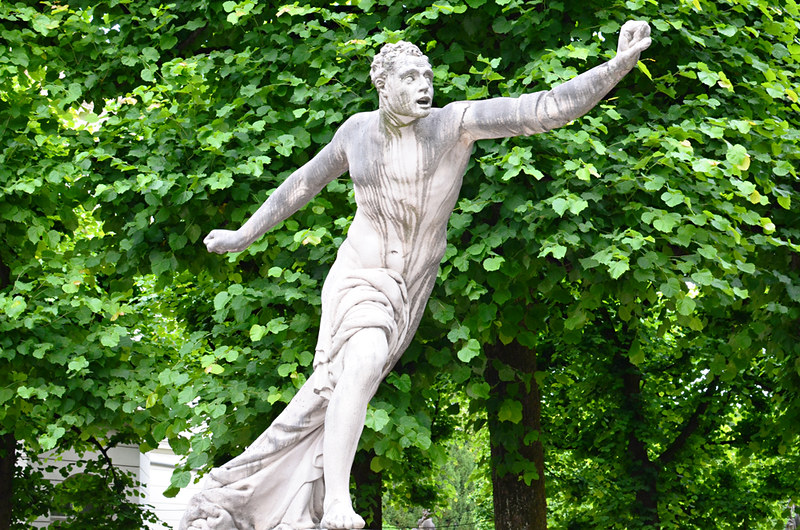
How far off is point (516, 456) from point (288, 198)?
4.46 m

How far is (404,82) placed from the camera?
14.1 ft

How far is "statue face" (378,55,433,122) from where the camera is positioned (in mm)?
4293

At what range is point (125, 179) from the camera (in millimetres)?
7602

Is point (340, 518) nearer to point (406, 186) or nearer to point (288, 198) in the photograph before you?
point (406, 186)

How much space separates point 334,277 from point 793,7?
5.24 metres

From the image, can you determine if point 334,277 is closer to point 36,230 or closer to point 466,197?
point 466,197

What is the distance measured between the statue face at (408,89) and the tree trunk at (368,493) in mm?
5610

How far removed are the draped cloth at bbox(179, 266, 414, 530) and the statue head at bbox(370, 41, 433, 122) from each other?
65 centimetres

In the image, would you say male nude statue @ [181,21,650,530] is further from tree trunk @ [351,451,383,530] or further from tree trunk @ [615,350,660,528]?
tree trunk @ [615,350,660,528]

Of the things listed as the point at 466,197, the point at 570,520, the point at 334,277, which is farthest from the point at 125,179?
the point at 570,520

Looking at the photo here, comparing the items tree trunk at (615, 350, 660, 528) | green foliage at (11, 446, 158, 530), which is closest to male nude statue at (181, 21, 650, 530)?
green foliage at (11, 446, 158, 530)

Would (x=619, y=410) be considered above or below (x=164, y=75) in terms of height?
below

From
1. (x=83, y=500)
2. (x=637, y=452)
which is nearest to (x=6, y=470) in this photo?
(x=83, y=500)

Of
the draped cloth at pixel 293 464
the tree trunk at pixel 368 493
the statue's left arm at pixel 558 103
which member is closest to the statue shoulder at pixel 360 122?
the statue's left arm at pixel 558 103
